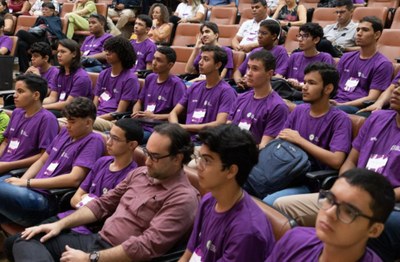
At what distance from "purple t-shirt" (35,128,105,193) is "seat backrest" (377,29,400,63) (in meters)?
2.79

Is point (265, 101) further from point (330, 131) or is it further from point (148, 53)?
point (148, 53)

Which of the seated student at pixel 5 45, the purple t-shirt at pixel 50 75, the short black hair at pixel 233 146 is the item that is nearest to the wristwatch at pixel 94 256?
the short black hair at pixel 233 146

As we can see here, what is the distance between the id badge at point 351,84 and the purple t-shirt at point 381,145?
1.20 metres

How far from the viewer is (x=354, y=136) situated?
234cm

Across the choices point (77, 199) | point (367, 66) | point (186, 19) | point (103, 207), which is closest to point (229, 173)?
point (103, 207)

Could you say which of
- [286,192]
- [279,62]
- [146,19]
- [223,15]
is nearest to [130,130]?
[286,192]

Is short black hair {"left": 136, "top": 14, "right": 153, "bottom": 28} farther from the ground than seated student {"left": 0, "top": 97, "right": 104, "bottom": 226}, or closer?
farther from the ground

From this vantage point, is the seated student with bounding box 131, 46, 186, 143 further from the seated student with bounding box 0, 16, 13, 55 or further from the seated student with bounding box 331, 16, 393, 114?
the seated student with bounding box 0, 16, 13, 55

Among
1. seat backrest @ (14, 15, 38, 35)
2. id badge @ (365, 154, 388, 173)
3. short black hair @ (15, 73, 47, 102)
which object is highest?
short black hair @ (15, 73, 47, 102)

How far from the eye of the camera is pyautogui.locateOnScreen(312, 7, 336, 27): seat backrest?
516cm

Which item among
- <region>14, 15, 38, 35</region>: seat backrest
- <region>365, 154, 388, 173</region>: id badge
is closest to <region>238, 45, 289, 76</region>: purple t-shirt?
<region>365, 154, 388, 173</region>: id badge

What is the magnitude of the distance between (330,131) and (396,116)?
1.12 ft

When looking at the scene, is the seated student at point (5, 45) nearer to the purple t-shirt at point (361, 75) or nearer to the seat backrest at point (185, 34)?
the seat backrest at point (185, 34)

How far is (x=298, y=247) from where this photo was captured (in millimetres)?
1291
